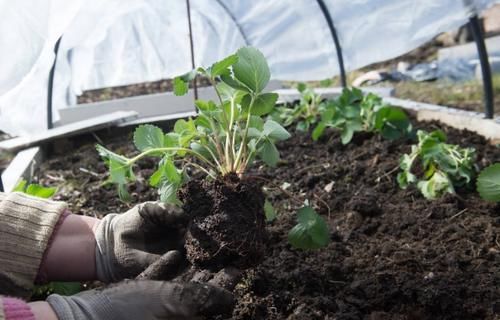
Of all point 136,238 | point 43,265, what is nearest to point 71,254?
point 43,265

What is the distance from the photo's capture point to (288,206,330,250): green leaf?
4.72 ft

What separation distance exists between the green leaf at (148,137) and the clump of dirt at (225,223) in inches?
5.8

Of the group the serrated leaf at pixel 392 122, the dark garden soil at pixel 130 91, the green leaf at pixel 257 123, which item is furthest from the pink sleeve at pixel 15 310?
the dark garden soil at pixel 130 91

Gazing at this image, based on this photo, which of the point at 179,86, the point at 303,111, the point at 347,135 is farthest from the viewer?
the point at 303,111

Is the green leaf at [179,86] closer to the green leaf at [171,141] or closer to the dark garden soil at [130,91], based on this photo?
the green leaf at [171,141]

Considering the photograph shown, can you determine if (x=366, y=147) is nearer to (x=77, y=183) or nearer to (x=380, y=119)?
(x=380, y=119)

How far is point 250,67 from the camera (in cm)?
139

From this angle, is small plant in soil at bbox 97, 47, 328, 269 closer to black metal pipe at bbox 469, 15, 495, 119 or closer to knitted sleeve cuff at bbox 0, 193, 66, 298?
knitted sleeve cuff at bbox 0, 193, 66, 298

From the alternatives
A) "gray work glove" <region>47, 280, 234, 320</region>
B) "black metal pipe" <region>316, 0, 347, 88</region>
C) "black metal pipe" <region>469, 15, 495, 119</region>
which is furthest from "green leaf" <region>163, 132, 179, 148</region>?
"black metal pipe" <region>316, 0, 347, 88</region>

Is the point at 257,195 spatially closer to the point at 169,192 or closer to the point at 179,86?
the point at 169,192

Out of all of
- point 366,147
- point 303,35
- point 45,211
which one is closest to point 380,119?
point 366,147

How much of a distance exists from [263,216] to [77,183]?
146 centimetres

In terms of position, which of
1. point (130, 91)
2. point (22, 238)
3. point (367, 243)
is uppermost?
point (130, 91)

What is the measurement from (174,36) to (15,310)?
3578 mm
